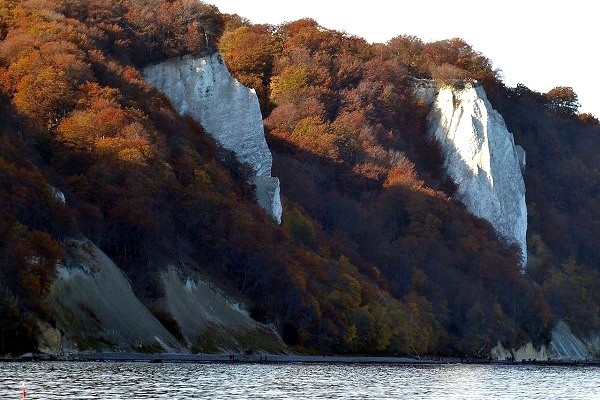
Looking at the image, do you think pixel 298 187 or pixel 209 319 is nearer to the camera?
pixel 209 319

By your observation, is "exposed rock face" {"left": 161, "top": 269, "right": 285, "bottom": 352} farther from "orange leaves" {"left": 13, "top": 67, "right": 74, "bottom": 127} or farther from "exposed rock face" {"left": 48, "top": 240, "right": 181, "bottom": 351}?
"orange leaves" {"left": 13, "top": 67, "right": 74, "bottom": 127}

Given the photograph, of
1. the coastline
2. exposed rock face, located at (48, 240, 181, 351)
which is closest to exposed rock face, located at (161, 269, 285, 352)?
the coastline

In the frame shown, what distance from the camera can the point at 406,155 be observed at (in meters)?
158

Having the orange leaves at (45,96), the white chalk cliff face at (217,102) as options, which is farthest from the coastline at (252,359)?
the orange leaves at (45,96)

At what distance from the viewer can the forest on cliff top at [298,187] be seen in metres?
93.9

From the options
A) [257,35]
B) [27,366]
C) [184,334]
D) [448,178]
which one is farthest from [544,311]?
[27,366]

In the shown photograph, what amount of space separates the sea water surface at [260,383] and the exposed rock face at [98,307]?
521 centimetres

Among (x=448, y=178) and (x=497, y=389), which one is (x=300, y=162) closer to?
(x=448, y=178)

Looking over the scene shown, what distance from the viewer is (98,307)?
79938 mm

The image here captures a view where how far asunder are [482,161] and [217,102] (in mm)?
42536

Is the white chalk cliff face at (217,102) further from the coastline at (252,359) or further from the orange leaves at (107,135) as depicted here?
the coastline at (252,359)

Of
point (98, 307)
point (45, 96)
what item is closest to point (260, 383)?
point (98, 307)

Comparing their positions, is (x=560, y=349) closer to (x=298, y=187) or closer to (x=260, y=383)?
(x=298, y=187)

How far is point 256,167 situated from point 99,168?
29.5 meters
